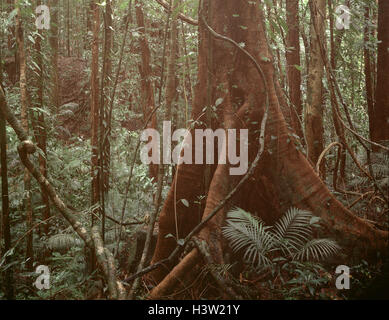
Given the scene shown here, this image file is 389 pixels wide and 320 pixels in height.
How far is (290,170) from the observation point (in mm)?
3447

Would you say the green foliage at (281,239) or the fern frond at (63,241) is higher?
the green foliage at (281,239)

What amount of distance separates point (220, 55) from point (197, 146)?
982 mm

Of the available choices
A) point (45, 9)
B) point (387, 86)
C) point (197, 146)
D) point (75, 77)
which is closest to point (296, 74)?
point (387, 86)

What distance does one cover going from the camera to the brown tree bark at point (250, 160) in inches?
128

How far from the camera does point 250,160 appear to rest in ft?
11.6

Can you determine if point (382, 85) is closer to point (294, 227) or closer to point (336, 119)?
point (336, 119)

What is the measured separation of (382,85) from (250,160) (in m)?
3.35

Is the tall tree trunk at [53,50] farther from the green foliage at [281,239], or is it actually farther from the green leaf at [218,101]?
the green foliage at [281,239]

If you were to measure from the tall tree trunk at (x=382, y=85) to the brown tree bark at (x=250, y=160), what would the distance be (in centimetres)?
275

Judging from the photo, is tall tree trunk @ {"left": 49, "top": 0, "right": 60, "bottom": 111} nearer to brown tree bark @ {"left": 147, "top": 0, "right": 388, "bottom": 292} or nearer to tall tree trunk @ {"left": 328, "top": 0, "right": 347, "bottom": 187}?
brown tree bark @ {"left": 147, "top": 0, "right": 388, "bottom": 292}

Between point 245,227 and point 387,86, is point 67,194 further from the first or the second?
point 387,86

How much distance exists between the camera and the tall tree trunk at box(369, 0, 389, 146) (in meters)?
5.52

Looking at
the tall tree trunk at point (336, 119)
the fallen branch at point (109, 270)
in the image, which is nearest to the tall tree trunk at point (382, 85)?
the tall tree trunk at point (336, 119)

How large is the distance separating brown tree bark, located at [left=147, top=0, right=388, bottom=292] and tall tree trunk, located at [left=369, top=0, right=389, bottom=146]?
9.01ft
